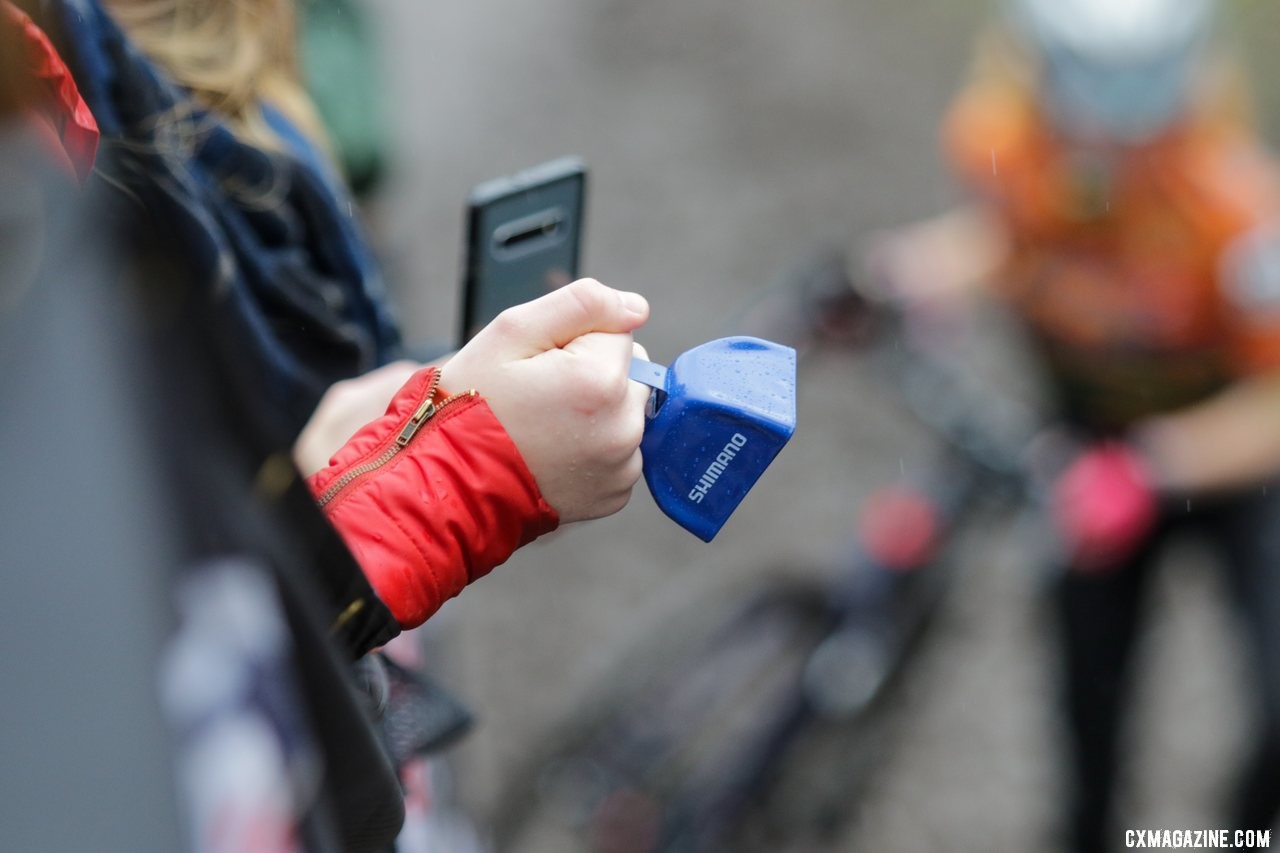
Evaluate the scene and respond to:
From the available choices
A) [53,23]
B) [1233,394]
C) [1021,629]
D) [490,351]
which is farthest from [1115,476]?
[53,23]

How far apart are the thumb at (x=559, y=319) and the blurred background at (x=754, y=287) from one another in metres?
0.68

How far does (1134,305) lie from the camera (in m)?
2.46

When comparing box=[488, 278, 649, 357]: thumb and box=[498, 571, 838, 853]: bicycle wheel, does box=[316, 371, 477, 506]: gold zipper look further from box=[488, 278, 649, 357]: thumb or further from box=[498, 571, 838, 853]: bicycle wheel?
box=[498, 571, 838, 853]: bicycle wheel

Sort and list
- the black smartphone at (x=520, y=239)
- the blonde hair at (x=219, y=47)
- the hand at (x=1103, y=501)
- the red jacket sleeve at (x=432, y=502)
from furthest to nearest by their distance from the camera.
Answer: the hand at (x=1103, y=501) < the blonde hair at (x=219, y=47) < the black smartphone at (x=520, y=239) < the red jacket sleeve at (x=432, y=502)

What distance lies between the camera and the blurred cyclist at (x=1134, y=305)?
2369 mm

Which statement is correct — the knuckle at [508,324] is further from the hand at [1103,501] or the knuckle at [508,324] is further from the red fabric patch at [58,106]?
the hand at [1103,501]

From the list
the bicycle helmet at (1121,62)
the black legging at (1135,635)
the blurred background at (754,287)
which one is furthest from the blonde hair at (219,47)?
the black legging at (1135,635)

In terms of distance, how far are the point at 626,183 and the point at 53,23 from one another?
3.63m

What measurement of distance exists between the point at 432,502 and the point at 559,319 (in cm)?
15

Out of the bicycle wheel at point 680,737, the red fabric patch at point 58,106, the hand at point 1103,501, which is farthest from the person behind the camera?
the bicycle wheel at point 680,737

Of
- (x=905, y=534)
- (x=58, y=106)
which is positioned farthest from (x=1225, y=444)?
(x=58, y=106)

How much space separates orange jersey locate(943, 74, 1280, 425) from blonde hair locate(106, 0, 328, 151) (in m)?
1.64

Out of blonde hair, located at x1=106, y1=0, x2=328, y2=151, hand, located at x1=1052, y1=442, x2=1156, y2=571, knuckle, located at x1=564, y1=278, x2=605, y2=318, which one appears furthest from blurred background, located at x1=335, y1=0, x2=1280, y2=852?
knuckle, located at x1=564, y1=278, x2=605, y2=318

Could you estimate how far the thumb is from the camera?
90 cm
